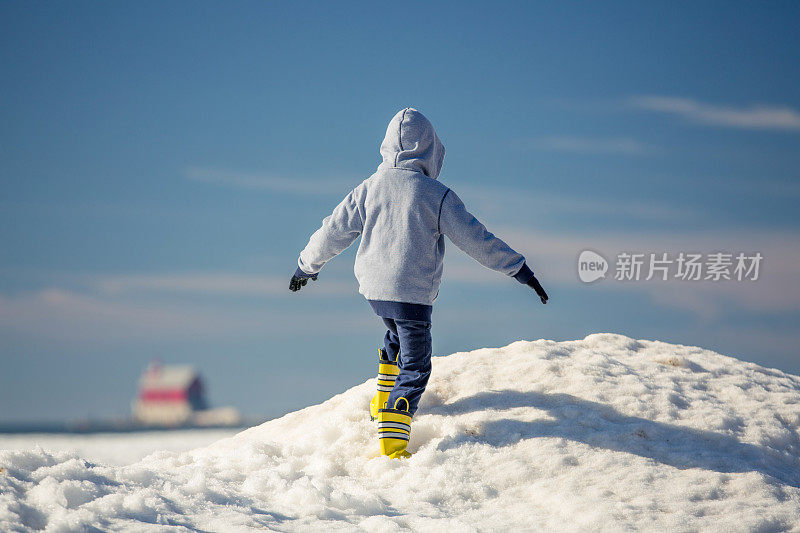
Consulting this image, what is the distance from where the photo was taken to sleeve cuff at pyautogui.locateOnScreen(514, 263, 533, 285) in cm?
467

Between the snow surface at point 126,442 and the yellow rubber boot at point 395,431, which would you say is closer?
the yellow rubber boot at point 395,431

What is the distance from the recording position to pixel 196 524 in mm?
3307

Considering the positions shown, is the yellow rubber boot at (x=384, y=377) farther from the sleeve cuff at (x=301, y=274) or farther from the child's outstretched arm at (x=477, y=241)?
the child's outstretched arm at (x=477, y=241)

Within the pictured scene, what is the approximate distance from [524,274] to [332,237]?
1.35m

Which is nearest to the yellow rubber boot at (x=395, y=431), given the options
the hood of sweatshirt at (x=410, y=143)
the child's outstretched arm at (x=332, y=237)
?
the child's outstretched arm at (x=332, y=237)

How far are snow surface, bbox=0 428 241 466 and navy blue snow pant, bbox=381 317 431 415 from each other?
2041 millimetres

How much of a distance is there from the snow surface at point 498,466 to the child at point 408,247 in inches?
15.9

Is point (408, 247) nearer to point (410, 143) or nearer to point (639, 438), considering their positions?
point (410, 143)

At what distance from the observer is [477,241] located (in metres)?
4.59

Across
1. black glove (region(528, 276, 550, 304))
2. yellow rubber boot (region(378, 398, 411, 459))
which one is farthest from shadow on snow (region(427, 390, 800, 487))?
black glove (region(528, 276, 550, 304))

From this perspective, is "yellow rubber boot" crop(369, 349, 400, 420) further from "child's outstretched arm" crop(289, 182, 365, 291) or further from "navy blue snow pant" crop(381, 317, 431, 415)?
"child's outstretched arm" crop(289, 182, 365, 291)

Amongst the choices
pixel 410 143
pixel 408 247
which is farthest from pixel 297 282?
pixel 410 143

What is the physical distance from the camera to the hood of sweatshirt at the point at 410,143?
4.71 metres

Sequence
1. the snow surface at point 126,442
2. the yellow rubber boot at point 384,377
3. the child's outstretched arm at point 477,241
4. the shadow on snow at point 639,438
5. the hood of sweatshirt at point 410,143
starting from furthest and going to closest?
the snow surface at point 126,442 < the yellow rubber boot at point 384,377 < the hood of sweatshirt at point 410,143 < the child's outstretched arm at point 477,241 < the shadow on snow at point 639,438
